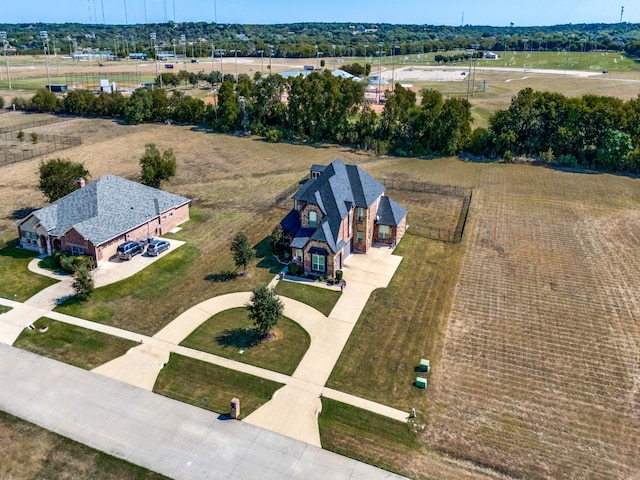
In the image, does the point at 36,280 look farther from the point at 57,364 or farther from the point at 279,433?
the point at 279,433

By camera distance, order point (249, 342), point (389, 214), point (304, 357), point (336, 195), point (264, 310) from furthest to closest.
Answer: point (389, 214)
point (336, 195)
point (249, 342)
point (264, 310)
point (304, 357)

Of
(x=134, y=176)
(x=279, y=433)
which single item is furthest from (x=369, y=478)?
(x=134, y=176)

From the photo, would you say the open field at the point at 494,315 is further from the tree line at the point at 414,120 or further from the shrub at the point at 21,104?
the shrub at the point at 21,104

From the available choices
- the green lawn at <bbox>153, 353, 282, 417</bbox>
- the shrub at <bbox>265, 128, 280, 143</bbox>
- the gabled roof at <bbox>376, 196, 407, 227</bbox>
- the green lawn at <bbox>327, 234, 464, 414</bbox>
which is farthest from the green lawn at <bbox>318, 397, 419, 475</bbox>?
the shrub at <bbox>265, 128, 280, 143</bbox>

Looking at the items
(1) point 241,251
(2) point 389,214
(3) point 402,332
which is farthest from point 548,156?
(1) point 241,251

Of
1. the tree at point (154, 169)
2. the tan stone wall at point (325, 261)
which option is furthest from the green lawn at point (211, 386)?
the tree at point (154, 169)

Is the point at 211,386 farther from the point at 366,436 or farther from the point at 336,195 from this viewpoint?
the point at 336,195
